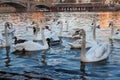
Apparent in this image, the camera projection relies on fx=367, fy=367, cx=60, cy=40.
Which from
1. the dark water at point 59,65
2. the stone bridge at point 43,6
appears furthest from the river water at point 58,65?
the stone bridge at point 43,6

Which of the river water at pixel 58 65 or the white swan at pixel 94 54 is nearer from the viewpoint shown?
the river water at pixel 58 65

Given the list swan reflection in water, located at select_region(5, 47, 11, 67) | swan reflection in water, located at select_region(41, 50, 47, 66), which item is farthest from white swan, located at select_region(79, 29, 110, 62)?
swan reflection in water, located at select_region(5, 47, 11, 67)

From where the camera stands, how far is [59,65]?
45.2 feet

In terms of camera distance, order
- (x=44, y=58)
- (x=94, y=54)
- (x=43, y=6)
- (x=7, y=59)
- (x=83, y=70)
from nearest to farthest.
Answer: (x=83, y=70)
(x=94, y=54)
(x=7, y=59)
(x=44, y=58)
(x=43, y=6)

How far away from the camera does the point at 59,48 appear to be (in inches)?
712

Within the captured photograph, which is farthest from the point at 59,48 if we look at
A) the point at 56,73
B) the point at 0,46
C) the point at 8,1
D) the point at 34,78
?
the point at 8,1

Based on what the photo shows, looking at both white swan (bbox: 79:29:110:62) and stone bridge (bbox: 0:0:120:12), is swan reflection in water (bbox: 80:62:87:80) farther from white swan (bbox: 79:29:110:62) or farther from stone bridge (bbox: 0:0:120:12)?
stone bridge (bbox: 0:0:120:12)

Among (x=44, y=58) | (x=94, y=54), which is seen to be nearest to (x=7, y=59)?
(x=44, y=58)

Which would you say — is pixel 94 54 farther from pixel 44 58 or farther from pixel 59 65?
pixel 44 58

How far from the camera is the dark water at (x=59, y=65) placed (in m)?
12.1

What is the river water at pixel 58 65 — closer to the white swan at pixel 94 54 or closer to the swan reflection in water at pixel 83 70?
the swan reflection in water at pixel 83 70

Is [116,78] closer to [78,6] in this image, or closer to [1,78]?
[1,78]

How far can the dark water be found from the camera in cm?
1208

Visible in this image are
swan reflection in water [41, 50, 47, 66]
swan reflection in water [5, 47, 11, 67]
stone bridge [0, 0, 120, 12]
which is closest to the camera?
swan reflection in water [5, 47, 11, 67]
